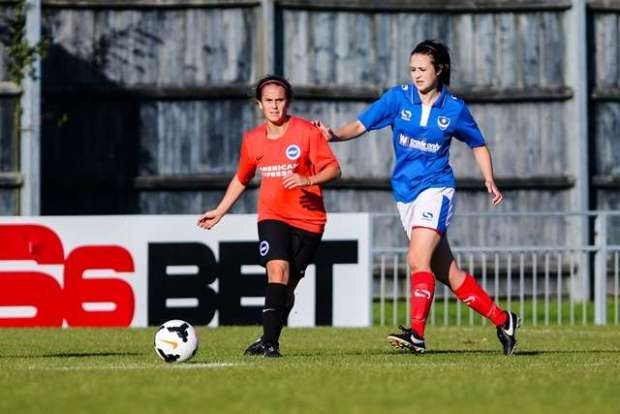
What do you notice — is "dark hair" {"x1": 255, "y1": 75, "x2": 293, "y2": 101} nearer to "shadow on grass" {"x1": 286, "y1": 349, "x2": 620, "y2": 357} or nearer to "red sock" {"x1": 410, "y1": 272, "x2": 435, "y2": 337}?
"red sock" {"x1": 410, "y1": 272, "x2": 435, "y2": 337}

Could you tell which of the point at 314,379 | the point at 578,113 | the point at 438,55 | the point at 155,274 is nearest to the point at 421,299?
the point at 438,55

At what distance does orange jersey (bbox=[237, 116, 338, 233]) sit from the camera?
11555 millimetres

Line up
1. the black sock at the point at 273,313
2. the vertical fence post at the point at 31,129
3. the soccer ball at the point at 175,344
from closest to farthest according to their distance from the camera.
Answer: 1. the soccer ball at the point at 175,344
2. the black sock at the point at 273,313
3. the vertical fence post at the point at 31,129

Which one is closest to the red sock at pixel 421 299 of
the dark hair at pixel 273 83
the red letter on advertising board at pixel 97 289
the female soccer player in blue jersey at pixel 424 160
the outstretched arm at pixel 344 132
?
the female soccer player in blue jersey at pixel 424 160

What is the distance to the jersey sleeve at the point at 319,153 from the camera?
1156 centimetres

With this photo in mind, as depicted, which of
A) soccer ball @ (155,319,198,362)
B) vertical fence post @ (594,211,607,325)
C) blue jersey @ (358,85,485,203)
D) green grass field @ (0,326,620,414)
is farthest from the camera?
vertical fence post @ (594,211,607,325)

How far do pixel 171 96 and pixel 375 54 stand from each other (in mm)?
2738

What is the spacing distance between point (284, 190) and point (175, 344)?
56.2 inches

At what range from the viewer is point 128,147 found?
74.6 feet

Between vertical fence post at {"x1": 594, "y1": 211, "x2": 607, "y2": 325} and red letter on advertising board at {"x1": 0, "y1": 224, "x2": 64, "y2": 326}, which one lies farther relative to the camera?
vertical fence post at {"x1": 594, "y1": 211, "x2": 607, "y2": 325}

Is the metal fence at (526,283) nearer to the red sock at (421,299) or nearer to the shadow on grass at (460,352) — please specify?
the shadow on grass at (460,352)

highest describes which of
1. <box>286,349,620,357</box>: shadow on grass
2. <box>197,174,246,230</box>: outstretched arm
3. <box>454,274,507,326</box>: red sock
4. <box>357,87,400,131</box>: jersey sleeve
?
<box>357,87,400,131</box>: jersey sleeve

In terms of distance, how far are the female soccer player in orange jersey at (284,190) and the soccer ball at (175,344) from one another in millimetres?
744

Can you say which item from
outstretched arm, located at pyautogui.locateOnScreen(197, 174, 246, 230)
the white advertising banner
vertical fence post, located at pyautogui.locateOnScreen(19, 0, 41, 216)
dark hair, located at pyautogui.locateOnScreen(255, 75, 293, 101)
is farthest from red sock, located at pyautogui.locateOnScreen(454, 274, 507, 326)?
vertical fence post, located at pyautogui.locateOnScreen(19, 0, 41, 216)
